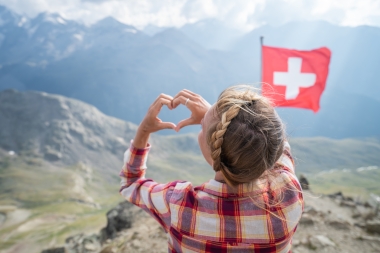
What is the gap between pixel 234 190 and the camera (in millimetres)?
2301

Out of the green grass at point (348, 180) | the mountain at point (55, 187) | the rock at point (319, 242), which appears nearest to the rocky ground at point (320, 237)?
the rock at point (319, 242)

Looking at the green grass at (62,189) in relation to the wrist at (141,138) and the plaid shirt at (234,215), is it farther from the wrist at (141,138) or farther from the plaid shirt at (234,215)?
the plaid shirt at (234,215)

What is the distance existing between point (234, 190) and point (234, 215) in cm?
20

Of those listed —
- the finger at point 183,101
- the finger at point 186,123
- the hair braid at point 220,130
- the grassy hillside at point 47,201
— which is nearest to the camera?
the hair braid at point 220,130

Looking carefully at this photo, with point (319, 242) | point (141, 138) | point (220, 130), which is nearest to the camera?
point (220, 130)

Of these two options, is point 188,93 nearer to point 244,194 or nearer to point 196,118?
point 196,118

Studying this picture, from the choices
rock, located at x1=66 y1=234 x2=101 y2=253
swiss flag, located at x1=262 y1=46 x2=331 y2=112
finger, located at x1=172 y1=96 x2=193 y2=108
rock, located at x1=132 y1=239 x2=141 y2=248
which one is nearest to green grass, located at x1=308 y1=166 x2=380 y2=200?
rock, located at x1=66 y1=234 x2=101 y2=253

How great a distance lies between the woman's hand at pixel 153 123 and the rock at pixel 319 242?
311 inches

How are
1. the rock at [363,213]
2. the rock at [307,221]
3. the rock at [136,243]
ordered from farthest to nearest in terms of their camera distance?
the rock at [363,213], the rock at [307,221], the rock at [136,243]

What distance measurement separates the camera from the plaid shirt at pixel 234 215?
2.26 meters

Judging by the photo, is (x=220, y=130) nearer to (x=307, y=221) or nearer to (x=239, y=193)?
(x=239, y=193)

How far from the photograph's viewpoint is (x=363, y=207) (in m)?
15.5

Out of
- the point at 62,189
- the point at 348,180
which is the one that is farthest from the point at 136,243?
the point at 348,180

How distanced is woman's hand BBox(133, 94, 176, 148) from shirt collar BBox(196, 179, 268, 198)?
0.92 m
